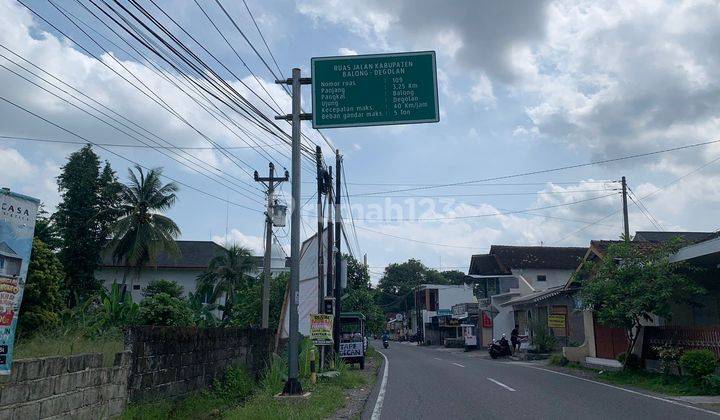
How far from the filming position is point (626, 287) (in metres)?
19.0

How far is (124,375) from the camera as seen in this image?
9562mm

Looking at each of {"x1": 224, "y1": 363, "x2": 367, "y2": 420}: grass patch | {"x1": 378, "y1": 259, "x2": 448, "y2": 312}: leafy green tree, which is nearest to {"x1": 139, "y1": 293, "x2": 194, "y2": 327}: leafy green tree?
{"x1": 224, "y1": 363, "x2": 367, "y2": 420}: grass patch

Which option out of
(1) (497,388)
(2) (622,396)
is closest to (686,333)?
(2) (622,396)

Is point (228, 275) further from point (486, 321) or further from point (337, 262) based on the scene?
point (337, 262)

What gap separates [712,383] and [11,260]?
15304 mm

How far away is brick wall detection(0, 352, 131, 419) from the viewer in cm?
673

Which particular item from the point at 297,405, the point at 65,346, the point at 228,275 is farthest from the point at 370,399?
the point at 228,275

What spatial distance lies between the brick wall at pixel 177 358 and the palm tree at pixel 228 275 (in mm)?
31138

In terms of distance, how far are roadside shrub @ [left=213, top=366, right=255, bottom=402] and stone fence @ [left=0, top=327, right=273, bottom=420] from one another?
0.21 meters

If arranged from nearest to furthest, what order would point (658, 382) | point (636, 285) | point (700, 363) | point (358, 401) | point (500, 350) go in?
point (358, 401)
point (700, 363)
point (658, 382)
point (636, 285)
point (500, 350)

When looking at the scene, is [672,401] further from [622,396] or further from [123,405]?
[123,405]

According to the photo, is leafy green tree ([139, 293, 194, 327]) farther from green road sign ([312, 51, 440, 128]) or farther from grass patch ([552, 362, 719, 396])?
grass patch ([552, 362, 719, 396])

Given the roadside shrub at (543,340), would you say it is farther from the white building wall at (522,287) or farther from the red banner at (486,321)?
the red banner at (486,321)

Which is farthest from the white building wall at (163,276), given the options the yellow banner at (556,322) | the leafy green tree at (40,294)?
the leafy green tree at (40,294)
